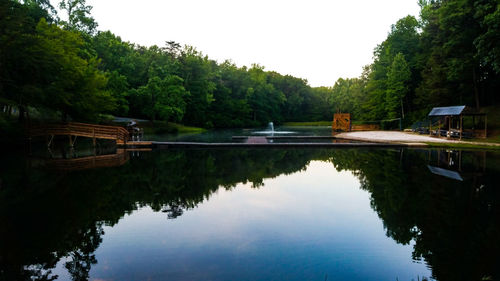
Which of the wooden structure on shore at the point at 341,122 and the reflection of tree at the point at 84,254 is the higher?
the wooden structure on shore at the point at 341,122

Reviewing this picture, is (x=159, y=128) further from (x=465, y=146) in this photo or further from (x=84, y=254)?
(x=84, y=254)

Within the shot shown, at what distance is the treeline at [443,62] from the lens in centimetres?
2808

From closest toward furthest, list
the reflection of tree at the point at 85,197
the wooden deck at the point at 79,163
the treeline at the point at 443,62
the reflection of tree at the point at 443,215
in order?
the reflection of tree at the point at 443,215, the reflection of tree at the point at 85,197, the wooden deck at the point at 79,163, the treeline at the point at 443,62

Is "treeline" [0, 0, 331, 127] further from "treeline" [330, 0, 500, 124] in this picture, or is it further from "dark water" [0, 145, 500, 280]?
"treeline" [330, 0, 500, 124]

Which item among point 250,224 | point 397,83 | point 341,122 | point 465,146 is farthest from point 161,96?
point 250,224

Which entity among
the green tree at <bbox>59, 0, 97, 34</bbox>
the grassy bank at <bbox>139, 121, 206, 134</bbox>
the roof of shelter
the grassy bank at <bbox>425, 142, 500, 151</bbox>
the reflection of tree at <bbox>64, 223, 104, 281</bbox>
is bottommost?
the reflection of tree at <bbox>64, 223, 104, 281</bbox>

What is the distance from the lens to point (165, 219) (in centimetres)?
778

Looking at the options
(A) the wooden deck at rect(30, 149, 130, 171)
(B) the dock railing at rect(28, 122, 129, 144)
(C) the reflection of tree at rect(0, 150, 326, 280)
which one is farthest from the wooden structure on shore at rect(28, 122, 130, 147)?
(C) the reflection of tree at rect(0, 150, 326, 280)

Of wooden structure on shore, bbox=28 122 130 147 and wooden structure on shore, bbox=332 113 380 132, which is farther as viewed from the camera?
wooden structure on shore, bbox=332 113 380 132

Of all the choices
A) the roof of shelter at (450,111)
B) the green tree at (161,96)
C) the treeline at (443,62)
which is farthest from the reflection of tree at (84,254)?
the green tree at (161,96)

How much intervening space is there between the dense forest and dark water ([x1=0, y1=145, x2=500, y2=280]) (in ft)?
46.1

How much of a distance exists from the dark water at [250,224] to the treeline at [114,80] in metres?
13.5

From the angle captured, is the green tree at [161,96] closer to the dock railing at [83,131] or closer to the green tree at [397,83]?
the dock railing at [83,131]

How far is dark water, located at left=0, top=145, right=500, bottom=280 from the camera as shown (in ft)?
17.0
